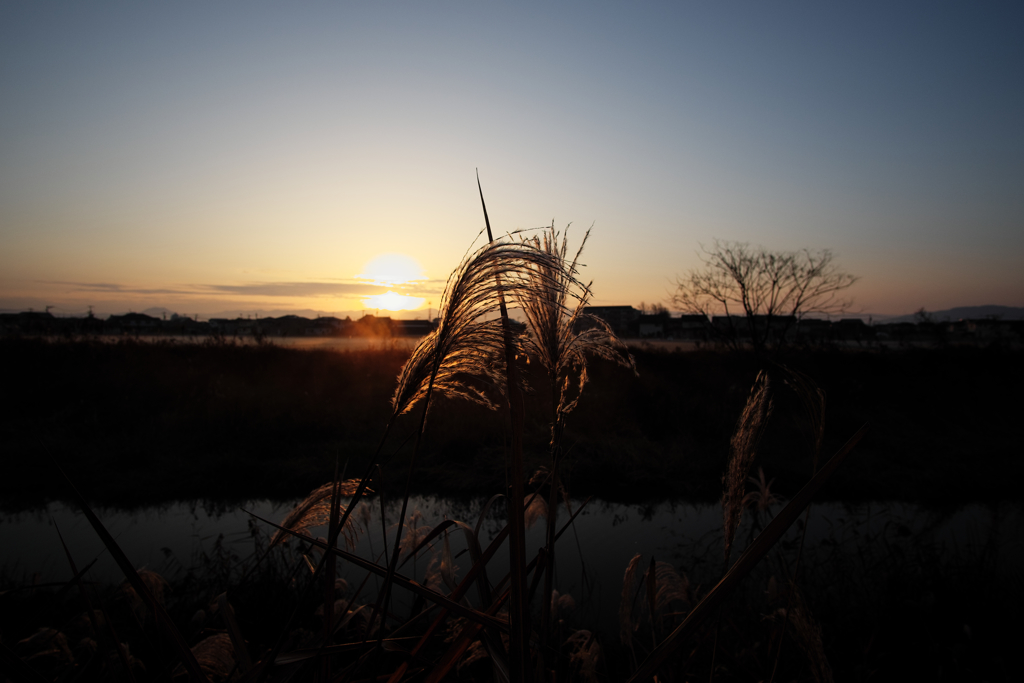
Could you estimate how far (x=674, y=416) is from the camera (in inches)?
518

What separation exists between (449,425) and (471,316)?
→ 33.6 ft

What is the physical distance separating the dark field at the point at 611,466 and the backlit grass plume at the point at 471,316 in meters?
0.20

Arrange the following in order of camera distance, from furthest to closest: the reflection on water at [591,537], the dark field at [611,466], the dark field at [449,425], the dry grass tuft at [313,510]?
the dark field at [449,425]
the reflection on water at [591,537]
the dark field at [611,466]
the dry grass tuft at [313,510]

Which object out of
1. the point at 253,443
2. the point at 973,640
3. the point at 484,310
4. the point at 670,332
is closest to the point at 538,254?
the point at 484,310

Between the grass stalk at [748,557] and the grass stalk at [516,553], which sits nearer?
the grass stalk at [748,557]

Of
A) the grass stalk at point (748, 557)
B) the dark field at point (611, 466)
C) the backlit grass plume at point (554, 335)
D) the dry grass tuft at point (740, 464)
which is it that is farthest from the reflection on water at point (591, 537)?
the grass stalk at point (748, 557)

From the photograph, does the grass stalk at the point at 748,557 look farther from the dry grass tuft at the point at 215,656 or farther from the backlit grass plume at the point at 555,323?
the dry grass tuft at the point at 215,656

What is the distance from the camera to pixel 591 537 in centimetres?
687

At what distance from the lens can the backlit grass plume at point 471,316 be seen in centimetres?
113

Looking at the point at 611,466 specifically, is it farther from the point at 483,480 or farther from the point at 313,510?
the point at 313,510

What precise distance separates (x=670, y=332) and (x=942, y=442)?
58.5 m

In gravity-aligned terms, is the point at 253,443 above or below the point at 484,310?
below

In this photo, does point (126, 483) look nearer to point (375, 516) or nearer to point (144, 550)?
point (144, 550)

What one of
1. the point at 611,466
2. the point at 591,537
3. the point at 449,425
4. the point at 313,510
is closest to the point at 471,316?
the point at 313,510
